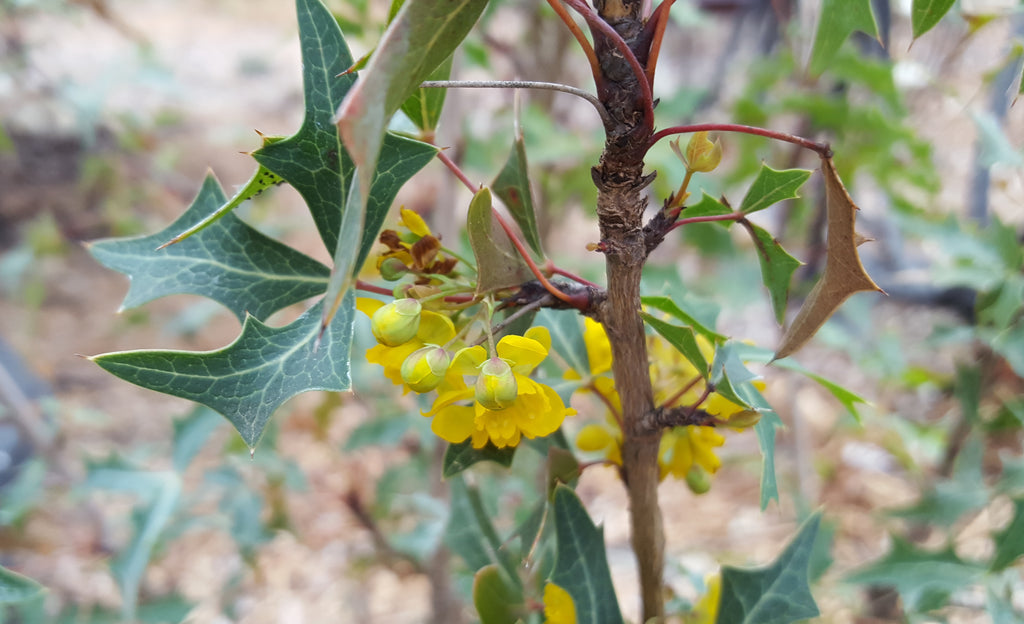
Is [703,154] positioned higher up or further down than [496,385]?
higher up

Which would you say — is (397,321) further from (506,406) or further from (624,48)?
(624,48)

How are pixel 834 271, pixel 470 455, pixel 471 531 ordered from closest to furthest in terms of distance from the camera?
pixel 834 271
pixel 470 455
pixel 471 531

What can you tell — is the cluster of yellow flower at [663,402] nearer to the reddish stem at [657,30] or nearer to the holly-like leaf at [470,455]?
the holly-like leaf at [470,455]

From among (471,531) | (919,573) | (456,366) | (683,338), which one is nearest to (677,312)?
(683,338)

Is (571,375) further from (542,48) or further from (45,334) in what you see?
(45,334)

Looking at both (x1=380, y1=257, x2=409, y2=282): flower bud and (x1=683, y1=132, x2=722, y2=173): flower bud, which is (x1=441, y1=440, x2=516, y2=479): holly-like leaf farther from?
(x1=683, y1=132, x2=722, y2=173): flower bud

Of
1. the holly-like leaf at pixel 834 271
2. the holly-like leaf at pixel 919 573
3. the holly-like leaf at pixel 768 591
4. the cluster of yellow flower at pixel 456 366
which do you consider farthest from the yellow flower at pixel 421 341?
the holly-like leaf at pixel 919 573

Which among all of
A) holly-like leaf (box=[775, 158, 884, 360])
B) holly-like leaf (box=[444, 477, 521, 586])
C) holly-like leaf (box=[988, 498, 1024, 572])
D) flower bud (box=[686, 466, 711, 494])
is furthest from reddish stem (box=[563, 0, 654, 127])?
holly-like leaf (box=[988, 498, 1024, 572])
